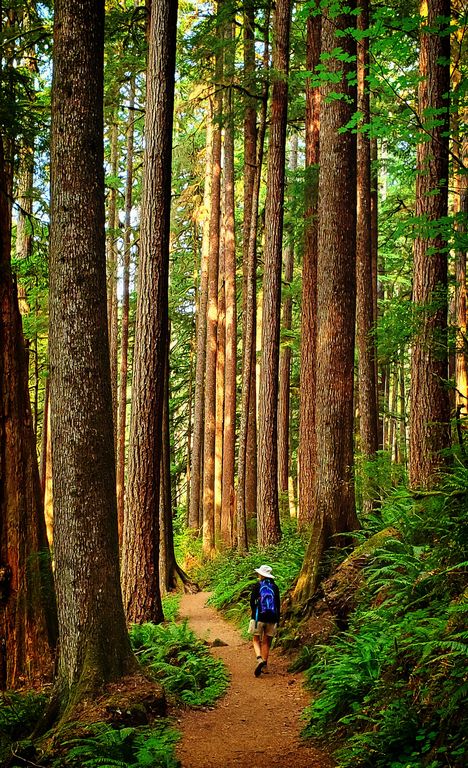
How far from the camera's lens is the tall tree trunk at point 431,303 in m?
8.80

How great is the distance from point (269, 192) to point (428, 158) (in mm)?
6664

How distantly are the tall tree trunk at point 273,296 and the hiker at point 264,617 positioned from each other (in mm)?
5364

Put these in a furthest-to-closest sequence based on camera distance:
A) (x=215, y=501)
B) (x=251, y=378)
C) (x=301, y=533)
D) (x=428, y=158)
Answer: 1. (x=215, y=501)
2. (x=251, y=378)
3. (x=301, y=533)
4. (x=428, y=158)

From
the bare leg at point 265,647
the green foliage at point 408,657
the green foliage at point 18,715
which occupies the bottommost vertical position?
the bare leg at point 265,647

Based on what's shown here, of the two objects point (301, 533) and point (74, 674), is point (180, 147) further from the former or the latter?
point (74, 674)

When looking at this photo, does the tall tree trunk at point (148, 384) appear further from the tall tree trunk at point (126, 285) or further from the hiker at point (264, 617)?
the tall tree trunk at point (126, 285)

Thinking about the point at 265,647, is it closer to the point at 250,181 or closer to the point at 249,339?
the point at 249,339

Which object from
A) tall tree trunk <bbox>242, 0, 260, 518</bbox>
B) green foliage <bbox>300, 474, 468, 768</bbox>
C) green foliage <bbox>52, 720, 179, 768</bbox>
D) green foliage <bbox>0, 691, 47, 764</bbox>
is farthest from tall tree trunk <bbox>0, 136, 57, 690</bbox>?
tall tree trunk <bbox>242, 0, 260, 518</bbox>

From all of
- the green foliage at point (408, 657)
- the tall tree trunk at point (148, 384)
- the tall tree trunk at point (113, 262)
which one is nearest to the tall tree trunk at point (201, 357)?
the tall tree trunk at point (113, 262)

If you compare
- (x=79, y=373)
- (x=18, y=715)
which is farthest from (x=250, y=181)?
(x=18, y=715)

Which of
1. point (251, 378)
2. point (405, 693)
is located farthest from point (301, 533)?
point (405, 693)

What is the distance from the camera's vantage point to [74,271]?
6.29 m

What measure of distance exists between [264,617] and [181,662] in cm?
130

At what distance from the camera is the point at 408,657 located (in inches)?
208
